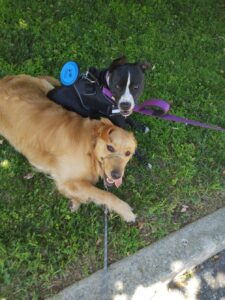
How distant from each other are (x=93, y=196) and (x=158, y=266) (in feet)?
3.75

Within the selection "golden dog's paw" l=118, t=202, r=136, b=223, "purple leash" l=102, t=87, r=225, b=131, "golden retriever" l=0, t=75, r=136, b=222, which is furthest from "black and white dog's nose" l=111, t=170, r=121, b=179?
"purple leash" l=102, t=87, r=225, b=131

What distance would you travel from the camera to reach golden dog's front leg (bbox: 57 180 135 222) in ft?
14.3

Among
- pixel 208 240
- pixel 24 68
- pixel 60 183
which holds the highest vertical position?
pixel 24 68

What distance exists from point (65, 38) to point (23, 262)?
12.2 feet

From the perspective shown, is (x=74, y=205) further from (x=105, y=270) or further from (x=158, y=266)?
(x=158, y=266)

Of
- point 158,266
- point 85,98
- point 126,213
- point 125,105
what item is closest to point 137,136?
point 125,105

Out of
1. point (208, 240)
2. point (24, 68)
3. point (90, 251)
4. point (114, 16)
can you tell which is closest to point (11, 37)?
point (24, 68)

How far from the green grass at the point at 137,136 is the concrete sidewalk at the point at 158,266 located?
13 centimetres

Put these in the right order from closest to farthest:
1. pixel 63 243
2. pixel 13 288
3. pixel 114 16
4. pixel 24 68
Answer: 1. pixel 13 288
2. pixel 63 243
3. pixel 24 68
4. pixel 114 16

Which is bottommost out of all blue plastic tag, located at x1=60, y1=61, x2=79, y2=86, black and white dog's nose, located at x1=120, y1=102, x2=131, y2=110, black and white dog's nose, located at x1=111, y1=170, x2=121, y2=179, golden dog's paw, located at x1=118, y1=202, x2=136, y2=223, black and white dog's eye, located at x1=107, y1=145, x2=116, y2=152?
golden dog's paw, located at x1=118, y1=202, x2=136, y2=223

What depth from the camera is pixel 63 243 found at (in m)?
4.35

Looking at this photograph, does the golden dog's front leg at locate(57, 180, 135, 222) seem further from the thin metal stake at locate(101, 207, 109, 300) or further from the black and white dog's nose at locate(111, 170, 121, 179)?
the black and white dog's nose at locate(111, 170, 121, 179)

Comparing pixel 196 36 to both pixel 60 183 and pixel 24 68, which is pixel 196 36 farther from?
pixel 60 183

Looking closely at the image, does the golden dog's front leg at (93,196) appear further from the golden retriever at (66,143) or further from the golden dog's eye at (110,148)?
the golden dog's eye at (110,148)
